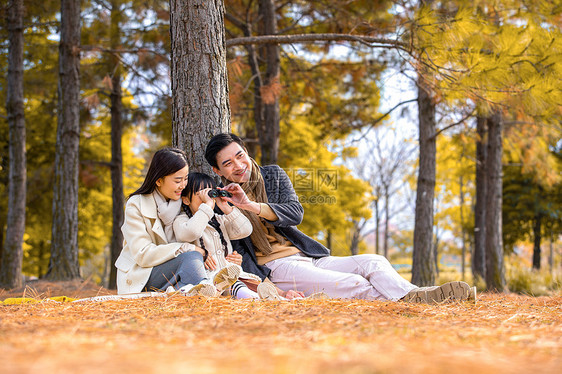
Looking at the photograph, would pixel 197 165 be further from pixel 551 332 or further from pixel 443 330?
pixel 551 332

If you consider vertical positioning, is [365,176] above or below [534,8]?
below

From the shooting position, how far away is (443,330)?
166 centimetres

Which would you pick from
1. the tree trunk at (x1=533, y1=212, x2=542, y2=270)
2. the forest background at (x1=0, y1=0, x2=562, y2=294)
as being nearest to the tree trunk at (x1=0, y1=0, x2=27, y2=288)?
the forest background at (x1=0, y1=0, x2=562, y2=294)

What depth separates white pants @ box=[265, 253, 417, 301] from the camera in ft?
9.43

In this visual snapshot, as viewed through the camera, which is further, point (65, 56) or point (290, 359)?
point (65, 56)

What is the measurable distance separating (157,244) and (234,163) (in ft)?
2.39

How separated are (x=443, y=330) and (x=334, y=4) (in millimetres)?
7081

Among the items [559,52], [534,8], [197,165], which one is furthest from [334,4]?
[197,165]

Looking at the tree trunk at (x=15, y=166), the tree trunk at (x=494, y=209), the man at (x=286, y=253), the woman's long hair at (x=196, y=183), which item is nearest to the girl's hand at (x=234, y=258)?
the man at (x=286, y=253)

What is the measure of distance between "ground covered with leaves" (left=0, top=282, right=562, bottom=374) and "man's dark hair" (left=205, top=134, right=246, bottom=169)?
1.10 m

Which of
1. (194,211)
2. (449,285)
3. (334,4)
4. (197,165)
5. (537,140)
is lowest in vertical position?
(449,285)

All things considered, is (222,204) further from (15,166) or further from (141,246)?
(15,166)

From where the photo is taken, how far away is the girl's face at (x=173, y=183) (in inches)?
116

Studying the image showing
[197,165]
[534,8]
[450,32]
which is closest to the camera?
[197,165]
